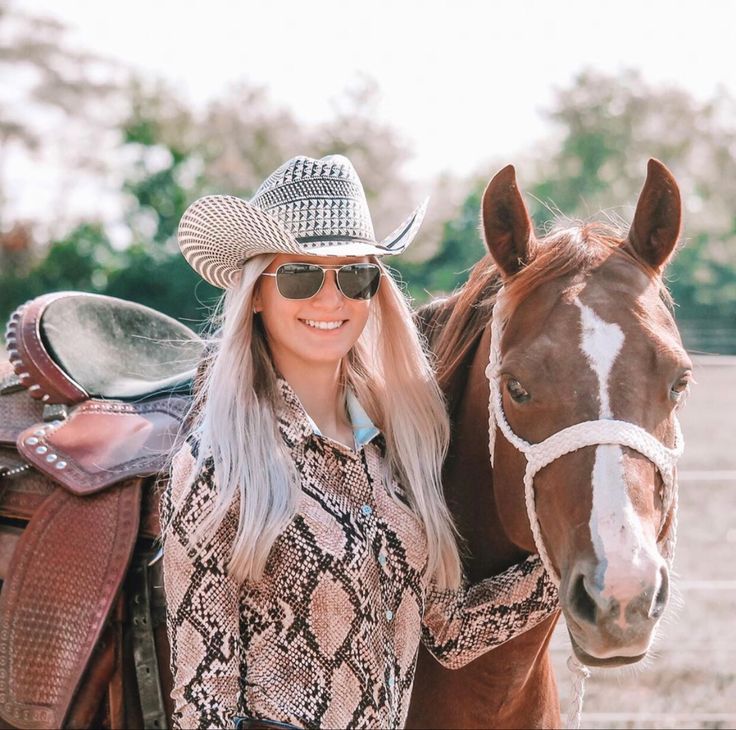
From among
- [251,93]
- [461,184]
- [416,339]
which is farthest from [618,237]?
[461,184]

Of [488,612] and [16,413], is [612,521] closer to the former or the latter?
[488,612]

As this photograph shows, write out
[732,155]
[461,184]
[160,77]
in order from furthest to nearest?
[732,155]
[461,184]
[160,77]

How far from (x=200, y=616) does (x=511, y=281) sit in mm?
918

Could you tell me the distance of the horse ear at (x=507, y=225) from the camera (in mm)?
1810

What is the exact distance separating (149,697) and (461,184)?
35342mm

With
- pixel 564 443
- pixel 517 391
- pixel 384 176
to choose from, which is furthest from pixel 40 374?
pixel 384 176

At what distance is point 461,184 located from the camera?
36094 mm

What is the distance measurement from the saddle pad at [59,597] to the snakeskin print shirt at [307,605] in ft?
1.29

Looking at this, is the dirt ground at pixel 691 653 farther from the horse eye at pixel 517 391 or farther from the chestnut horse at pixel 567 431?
the horse eye at pixel 517 391

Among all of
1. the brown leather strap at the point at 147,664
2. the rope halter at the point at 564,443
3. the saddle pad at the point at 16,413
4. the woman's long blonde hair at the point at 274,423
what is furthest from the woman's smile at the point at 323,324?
the saddle pad at the point at 16,413

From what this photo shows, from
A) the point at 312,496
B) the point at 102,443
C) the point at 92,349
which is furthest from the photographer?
the point at 92,349

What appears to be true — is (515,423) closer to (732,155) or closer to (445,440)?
(445,440)

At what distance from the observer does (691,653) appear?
15.4 feet

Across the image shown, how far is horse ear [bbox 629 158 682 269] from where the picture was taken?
1.76 meters
